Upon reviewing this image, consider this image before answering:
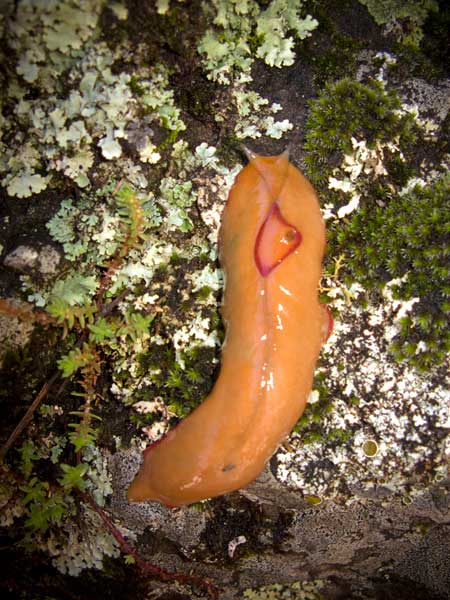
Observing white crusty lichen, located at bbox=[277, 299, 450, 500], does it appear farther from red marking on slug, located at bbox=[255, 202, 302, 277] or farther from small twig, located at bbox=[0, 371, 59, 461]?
small twig, located at bbox=[0, 371, 59, 461]

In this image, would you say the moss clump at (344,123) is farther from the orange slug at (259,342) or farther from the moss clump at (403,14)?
the moss clump at (403,14)

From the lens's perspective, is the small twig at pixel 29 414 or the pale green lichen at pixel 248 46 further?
the small twig at pixel 29 414

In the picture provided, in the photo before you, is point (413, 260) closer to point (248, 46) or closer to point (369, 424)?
point (369, 424)

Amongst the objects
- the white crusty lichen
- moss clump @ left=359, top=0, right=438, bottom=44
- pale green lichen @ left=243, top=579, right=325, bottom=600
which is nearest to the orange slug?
the white crusty lichen

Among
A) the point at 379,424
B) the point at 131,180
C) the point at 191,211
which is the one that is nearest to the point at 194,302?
the point at 191,211

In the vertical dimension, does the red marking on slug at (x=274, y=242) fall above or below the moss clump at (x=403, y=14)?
below

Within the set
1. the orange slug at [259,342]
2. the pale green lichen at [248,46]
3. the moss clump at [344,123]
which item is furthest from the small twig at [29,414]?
the moss clump at [344,123]

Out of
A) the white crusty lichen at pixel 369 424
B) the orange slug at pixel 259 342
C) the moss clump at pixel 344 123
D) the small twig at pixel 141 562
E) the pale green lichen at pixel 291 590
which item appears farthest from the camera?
the pale green lichen at pixel 291 590
